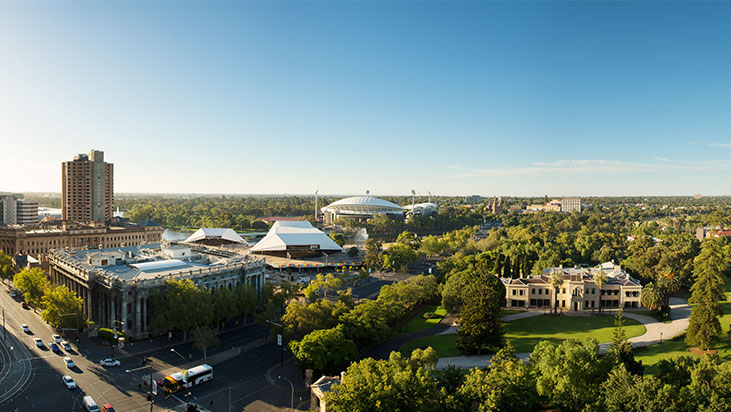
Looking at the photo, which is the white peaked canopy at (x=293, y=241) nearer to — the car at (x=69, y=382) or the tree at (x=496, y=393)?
the car at (x=69, y=382)

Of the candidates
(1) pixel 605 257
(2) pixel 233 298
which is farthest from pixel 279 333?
(1) pixel 605 257

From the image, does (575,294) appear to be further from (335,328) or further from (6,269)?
(6,269)

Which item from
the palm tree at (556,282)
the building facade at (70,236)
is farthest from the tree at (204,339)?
the building facade at (70,236)

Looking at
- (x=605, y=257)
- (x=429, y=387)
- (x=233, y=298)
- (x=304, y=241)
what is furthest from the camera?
(x=304, y=241)

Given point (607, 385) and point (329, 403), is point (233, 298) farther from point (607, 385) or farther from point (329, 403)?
point (607, 385)

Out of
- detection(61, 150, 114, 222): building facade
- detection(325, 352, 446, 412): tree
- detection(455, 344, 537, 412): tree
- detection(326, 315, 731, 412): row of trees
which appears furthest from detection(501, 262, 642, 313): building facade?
detection(61, 150, 114, 222): building facade

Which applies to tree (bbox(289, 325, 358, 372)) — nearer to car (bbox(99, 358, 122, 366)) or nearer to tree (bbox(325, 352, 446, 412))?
tree (bbox(325, 352, 446, 412))

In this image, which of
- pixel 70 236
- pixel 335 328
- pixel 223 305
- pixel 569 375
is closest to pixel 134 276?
pixel 223 305
